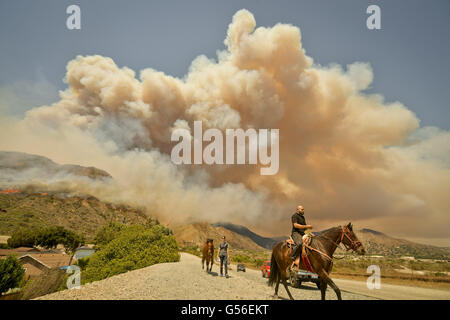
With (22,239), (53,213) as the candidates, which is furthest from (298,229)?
(53,213)

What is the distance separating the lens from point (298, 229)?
8.84 m

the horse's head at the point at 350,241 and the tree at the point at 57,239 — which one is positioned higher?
the horse's head at the point at 350,241

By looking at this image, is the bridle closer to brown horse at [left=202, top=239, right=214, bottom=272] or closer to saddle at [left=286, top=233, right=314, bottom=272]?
saddle at [left=286, top=233, right=314, bottom=272]

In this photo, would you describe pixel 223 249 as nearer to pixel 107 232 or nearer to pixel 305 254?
pixel 305 254

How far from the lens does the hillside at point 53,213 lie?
3693 inches

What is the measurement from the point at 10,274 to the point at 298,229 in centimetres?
5130

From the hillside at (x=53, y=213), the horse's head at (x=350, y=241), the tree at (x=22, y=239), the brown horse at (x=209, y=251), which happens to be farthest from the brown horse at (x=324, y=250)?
the hillside at (x=53, y=213)

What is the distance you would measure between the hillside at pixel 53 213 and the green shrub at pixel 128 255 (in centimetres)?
8841

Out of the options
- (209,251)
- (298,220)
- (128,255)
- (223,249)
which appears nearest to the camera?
(298,220)

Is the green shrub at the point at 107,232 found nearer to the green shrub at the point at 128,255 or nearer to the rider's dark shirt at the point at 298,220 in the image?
the green shrub at the point at 128,255

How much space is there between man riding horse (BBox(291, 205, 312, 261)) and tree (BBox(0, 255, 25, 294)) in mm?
49336
